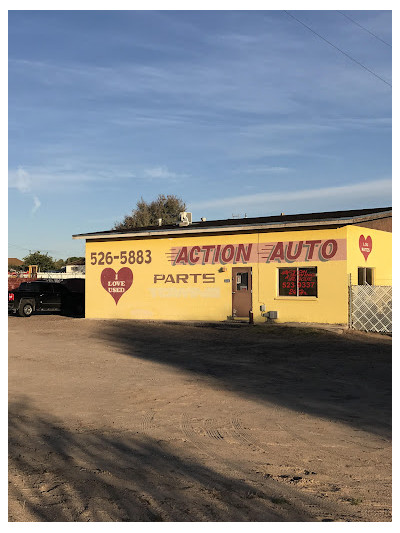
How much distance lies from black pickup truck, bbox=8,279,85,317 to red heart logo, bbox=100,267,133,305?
4.10 m

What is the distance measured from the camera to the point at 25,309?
31.1 metres

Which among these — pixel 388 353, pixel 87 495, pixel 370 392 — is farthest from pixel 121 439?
pixel 388 353

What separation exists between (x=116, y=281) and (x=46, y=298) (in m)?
5.18

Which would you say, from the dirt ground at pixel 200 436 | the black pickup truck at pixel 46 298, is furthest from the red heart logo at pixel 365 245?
the black pickup truck at pixel 46 298

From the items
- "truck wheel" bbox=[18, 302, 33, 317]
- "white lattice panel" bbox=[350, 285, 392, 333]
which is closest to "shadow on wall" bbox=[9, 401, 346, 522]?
"white lattice panel" bbox=[350, 285, 392, 333]

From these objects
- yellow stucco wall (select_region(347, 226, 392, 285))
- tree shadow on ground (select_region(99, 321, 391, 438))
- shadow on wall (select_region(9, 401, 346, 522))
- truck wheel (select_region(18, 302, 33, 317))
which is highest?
yellow stucco wall (select_region(347, 226, 392, 285))

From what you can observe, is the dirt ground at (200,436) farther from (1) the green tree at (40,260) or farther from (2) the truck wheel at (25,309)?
(1) the green tree at (40,260)

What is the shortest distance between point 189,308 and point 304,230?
6686 millimetres

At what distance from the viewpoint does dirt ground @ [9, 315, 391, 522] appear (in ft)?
19.2

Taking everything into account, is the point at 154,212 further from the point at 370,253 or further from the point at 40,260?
the point at 370,253

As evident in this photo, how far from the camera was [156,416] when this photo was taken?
961 centimetres

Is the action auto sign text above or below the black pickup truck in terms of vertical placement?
above

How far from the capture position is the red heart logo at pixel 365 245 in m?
23.8

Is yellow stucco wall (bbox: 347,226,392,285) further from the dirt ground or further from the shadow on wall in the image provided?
the shadow on wall
